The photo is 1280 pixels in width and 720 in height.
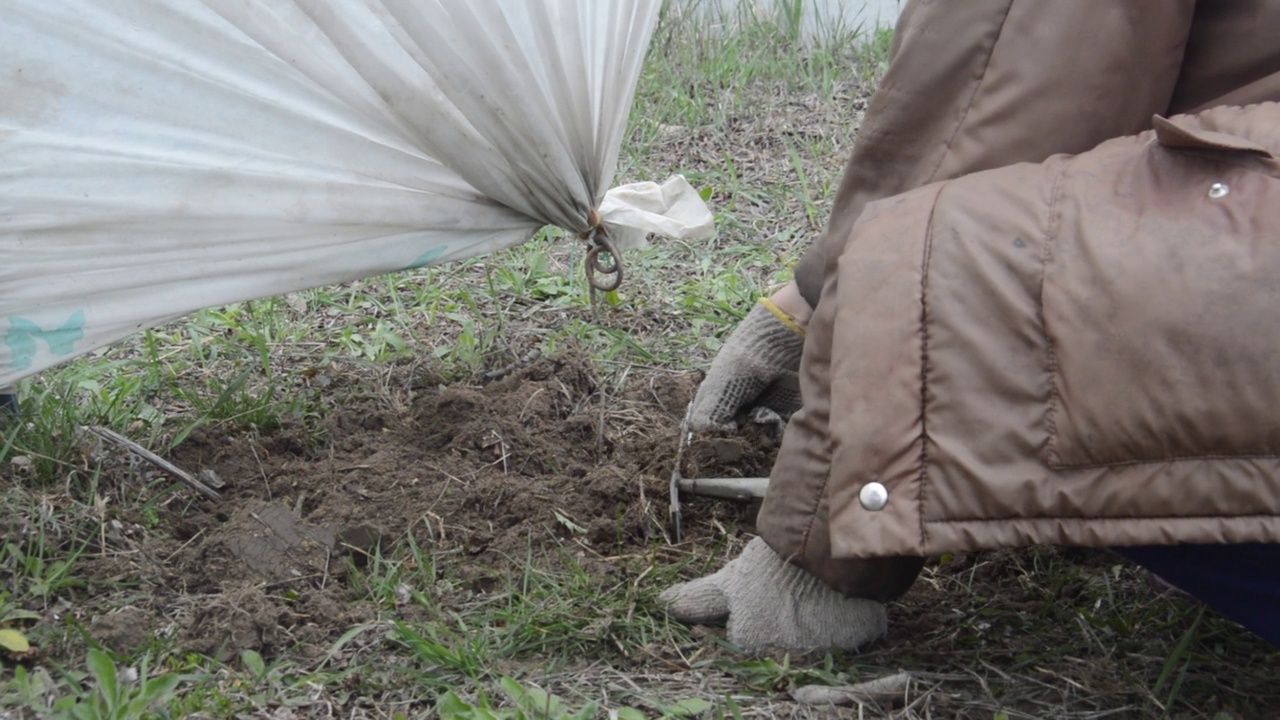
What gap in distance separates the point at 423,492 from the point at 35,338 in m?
0.59

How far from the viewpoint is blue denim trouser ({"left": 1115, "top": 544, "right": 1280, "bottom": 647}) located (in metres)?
1.16

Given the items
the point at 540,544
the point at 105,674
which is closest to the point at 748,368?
the point at 540,544

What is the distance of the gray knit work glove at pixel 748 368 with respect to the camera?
6.30 feet

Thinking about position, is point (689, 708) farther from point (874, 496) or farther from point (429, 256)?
point (429, 256)

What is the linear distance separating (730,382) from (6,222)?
1.08 meters

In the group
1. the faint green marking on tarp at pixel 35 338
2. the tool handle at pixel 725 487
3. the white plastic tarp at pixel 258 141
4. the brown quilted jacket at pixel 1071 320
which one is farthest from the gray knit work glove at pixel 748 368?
the faint green marking on tarp at pixel 35 338

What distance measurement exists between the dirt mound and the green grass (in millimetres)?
36

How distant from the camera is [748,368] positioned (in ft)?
6.32

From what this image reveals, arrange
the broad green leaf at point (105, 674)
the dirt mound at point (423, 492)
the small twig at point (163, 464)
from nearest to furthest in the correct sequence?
the broad green leaf at point (105, 674) < the dirt mound at point (423, 492) < the small twig at point (163, 464)

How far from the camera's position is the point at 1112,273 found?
1084mm

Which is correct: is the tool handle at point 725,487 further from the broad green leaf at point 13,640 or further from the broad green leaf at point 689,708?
the broad green leaf at point 13,640

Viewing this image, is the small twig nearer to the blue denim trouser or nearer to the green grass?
the green grass

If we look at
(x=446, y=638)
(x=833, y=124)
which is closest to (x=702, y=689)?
(x=446, y=638)

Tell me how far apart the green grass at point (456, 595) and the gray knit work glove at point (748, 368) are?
25 cm
